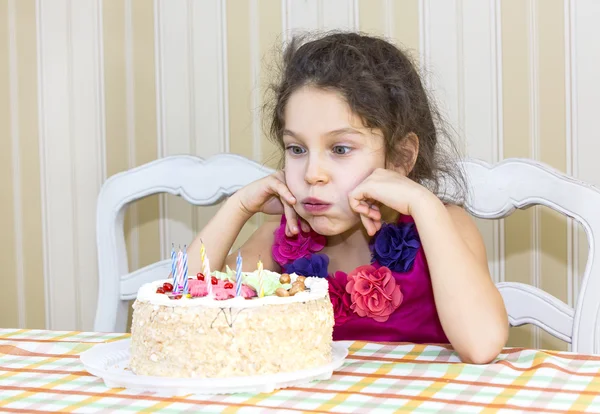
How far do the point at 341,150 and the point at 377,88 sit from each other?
143mm

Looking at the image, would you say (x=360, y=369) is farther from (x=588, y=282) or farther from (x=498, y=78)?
(x=498, y=78)

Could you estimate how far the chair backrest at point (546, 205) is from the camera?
1.33 m

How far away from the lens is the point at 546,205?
4.58 ft

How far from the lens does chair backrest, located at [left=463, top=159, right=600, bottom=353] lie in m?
1.33

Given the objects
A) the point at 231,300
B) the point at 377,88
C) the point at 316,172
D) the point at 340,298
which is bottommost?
the point at 340,298

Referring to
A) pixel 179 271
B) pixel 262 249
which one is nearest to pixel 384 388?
pixel 179 271

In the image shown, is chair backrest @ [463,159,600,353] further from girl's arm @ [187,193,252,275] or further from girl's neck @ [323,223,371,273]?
girl's arm @ [187,193,252,275]

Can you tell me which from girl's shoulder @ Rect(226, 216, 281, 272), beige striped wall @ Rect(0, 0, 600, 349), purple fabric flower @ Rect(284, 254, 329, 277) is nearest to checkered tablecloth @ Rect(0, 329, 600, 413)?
purple fabric flower @ Rect(284, 254, 329, 277)

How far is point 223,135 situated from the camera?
2.05 metres

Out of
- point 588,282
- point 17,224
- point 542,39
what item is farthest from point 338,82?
point 17,224

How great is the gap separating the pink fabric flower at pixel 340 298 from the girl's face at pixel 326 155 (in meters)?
0.12

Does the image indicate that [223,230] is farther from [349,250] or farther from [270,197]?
[349,250]

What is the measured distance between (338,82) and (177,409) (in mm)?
726

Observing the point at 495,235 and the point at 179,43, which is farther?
the point at 179,43
